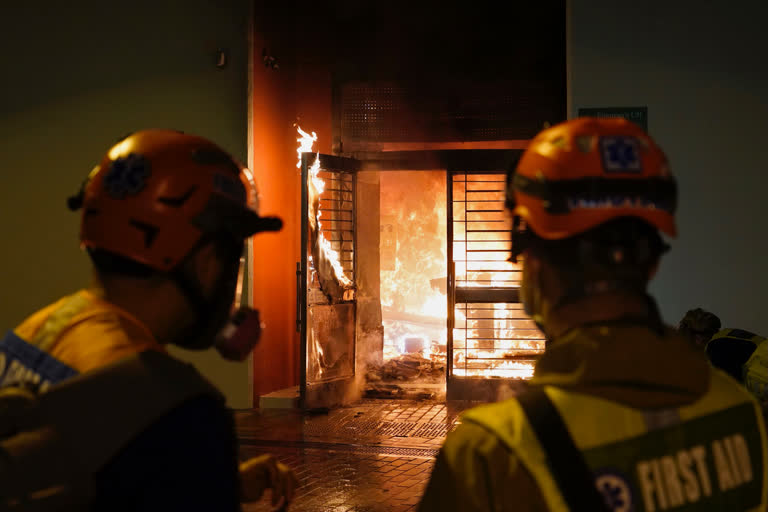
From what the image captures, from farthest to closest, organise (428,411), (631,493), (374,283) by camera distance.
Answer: (374,283)
(428,411)
(631,493)

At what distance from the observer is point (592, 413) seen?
4.91ft

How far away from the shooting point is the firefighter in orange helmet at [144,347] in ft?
4.89

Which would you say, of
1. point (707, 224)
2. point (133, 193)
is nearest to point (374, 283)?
point (707, 224)

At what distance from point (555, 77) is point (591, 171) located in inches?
320

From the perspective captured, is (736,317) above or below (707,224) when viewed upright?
below

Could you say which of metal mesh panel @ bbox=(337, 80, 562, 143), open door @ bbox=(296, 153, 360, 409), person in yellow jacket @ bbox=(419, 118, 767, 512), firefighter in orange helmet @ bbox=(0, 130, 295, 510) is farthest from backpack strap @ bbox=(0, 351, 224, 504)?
metal mesh panel @ bbox=(337, 80, 562, 143)

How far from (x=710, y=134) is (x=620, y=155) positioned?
6.73m

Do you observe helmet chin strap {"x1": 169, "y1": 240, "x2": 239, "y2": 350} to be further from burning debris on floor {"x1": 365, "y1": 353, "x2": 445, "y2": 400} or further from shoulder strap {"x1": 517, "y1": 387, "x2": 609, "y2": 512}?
burning debris on floor {"x1": 365, "y1": 353, "x2": 445, "y2": 400}

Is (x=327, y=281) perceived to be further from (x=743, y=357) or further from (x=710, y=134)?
(x=743, y=357)

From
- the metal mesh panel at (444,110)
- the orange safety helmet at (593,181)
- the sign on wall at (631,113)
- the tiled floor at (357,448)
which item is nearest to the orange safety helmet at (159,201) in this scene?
the orange safety helmet at (593,181)

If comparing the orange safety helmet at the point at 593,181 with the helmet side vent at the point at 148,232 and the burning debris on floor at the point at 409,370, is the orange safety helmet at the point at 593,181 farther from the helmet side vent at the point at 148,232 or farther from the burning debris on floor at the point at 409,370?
the burning debris on floor at the point at 409,370

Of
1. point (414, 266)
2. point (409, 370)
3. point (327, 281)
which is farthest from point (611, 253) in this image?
point (414, 266)

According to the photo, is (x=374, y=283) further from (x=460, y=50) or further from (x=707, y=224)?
(x=707, y=224)

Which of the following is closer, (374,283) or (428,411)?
(428,411)
